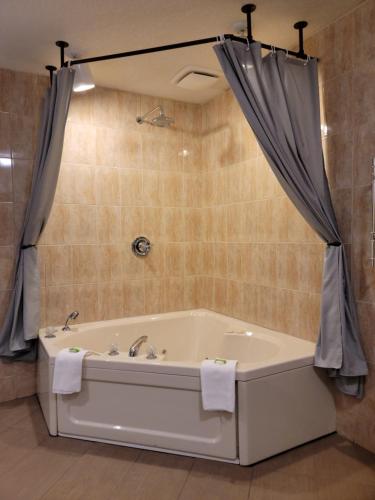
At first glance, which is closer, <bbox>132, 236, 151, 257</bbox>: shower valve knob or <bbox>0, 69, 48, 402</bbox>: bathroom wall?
<bbox>0, 69, 48, 402</bbox>: bathroom wall

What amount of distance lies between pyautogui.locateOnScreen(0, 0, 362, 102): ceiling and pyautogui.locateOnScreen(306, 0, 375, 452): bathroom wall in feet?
0.58

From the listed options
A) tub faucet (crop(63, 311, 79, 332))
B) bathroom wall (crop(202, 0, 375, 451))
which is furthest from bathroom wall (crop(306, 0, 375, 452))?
tub faucet (crop(63, 311, 79, 332))

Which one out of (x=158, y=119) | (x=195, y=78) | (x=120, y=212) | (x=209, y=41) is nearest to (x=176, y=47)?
(x=209, y=41)

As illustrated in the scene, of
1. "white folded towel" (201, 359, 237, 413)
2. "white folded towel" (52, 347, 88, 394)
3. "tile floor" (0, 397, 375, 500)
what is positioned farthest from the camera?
"white folded towel" (52, 347, 88, 394)

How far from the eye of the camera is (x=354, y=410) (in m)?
2.22

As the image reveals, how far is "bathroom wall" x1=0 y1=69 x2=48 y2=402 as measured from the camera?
2797 millimetres

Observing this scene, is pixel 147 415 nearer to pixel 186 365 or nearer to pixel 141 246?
pixel 186 365

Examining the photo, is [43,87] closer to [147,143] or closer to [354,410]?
[147,143]

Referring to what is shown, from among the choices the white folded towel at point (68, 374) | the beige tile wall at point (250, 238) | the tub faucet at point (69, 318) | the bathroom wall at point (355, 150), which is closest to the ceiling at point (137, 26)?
the bathroom wall at point (355, 150)

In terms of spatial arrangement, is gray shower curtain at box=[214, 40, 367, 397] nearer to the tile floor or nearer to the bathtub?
the bathtub

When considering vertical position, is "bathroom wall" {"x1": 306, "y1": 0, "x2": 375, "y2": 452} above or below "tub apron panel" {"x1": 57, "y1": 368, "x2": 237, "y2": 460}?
A: above

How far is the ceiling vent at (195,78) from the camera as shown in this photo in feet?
9.20

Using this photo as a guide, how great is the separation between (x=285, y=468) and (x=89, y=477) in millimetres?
1026

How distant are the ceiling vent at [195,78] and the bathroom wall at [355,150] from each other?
2.75 ft
